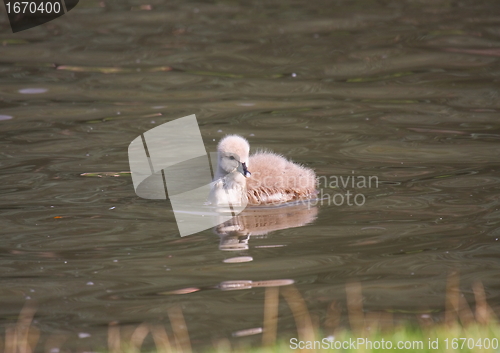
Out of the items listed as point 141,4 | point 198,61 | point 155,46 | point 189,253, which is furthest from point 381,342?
point 141,4

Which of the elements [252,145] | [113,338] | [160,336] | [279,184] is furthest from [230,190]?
[113,338]

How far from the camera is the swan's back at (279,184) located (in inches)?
277

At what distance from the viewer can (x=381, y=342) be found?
3.92 metres

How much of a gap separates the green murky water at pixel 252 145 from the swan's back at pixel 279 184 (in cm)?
24

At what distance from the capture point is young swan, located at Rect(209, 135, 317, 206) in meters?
6.79

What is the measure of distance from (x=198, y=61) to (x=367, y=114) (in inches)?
133

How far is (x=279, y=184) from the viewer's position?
23.2ft

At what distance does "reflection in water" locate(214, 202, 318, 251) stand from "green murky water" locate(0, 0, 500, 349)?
1.5 inches

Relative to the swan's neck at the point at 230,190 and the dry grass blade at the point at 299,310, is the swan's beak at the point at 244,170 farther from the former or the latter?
the dry grass blade at the point at 299,310

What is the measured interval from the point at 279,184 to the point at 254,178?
0.23 meters

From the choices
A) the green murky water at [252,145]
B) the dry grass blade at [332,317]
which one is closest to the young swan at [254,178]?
the green murky water at [252,145]

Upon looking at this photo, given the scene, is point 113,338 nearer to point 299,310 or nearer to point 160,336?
point 160,336

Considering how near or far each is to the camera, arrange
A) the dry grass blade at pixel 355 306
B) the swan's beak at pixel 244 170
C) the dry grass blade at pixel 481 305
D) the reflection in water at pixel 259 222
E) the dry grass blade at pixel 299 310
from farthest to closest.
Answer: the swan's beak at pixel 244 170
the reflection in water at pixel 259 222
the dry grass blade at pixel 355 306
the dry grass blade at pixel 299 310
the dry grass blade at pixel 481 305

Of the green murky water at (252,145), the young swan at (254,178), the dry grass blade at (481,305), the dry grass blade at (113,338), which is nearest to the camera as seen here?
the dry grass blade at (113,338)
